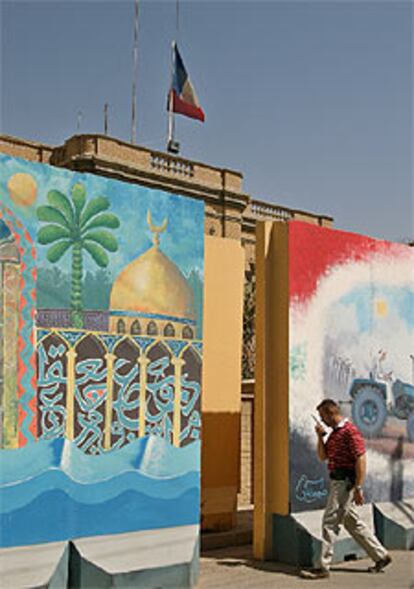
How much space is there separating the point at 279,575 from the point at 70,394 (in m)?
2.87

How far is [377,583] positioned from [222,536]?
7.18 ft

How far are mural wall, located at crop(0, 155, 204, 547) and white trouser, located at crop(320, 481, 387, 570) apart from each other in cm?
138

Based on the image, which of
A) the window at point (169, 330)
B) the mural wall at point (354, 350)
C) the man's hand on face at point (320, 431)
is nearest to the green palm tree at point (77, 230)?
the window at point (169, 330)

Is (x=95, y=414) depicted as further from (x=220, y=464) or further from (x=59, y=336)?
(x=220, y=464)

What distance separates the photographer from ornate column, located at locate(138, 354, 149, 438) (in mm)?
7473

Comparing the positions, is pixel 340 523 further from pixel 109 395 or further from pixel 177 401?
pixel 109 395

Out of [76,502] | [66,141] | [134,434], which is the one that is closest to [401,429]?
[134,434]

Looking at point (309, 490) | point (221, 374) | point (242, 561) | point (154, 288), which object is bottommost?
point (242, 561)

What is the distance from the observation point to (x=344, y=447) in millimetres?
8531

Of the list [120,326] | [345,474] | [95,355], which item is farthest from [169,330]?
[345,474]

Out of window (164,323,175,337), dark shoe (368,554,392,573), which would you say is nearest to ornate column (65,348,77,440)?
window (164,323,175,337)

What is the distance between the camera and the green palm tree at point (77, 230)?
687 centimetres

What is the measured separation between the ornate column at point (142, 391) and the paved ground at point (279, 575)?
157 centimetres

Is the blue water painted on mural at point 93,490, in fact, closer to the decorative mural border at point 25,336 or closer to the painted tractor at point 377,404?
the decorative mural border at point 25,336
